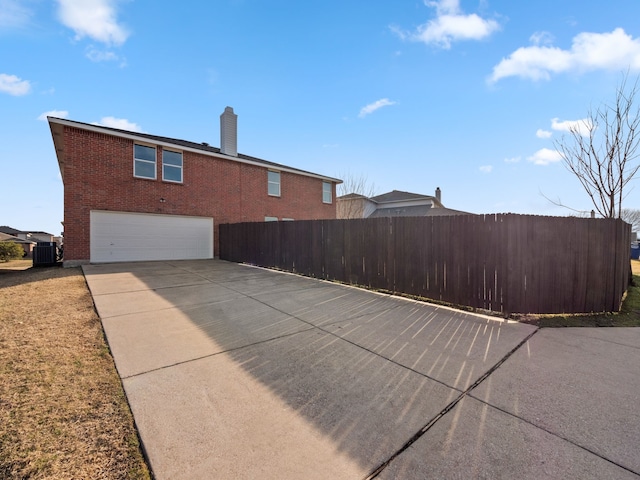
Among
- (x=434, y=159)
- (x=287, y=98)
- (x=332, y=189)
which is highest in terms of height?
(x=287, y=98)

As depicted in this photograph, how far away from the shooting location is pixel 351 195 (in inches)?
1025

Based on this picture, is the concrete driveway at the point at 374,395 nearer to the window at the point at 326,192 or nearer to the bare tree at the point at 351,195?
the window at the point at 326,192

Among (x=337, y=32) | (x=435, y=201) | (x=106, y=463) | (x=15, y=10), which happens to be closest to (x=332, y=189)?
(x=337, y=32)

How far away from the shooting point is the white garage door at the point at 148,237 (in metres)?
11.2

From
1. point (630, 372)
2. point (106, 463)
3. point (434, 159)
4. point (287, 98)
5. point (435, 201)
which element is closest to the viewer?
point (106, 463)

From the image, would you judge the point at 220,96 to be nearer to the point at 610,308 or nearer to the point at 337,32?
the point at 337,32

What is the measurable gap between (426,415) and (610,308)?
5271 millimetres

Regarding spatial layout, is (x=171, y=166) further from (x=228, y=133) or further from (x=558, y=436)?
(x=558, y=436)

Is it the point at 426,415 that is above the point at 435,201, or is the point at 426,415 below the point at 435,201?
below

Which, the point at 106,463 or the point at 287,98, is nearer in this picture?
the point at 106,463

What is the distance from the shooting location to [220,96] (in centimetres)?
1571

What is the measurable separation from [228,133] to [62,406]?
50.5 feet

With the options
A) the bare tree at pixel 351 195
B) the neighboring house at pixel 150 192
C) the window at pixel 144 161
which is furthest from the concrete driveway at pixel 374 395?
the bare tree at pixel 351 195

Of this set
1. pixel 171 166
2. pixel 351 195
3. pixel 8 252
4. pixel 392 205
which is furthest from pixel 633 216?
pixel 8 252
